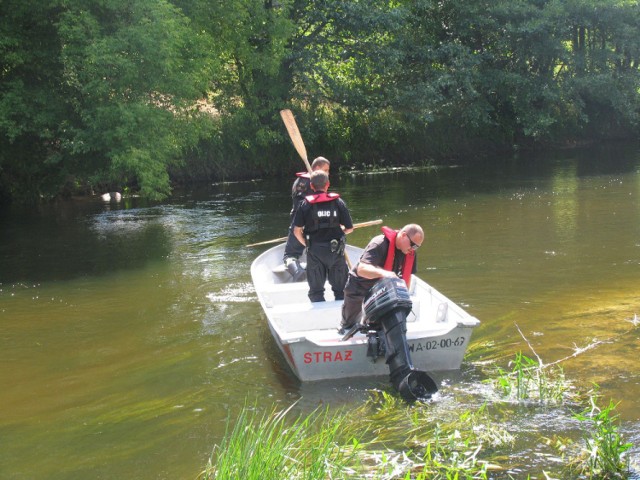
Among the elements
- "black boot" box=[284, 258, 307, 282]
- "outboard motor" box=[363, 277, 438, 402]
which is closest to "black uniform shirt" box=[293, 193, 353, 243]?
"outboard motor" box=[363, 277, 438, 402]

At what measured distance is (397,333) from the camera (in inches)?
244

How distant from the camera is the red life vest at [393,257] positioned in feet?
21.5

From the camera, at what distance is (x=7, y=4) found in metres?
15.7

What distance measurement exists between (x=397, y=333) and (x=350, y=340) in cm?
52

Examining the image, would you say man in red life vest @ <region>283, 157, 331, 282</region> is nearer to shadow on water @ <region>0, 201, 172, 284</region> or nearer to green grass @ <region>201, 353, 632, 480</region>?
green grass @ <region>201, 353, 632, 480</region>

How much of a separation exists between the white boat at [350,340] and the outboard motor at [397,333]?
11.7 inches

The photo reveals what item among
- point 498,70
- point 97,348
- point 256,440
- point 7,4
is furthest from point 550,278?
point 498,70

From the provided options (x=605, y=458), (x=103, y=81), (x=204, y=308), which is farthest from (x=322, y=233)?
(x=103, y=81)

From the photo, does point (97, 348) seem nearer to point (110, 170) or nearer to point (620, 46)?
point (110, 170)

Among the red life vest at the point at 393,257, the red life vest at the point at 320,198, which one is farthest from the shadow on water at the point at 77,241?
the red life vest at the point at 393,257

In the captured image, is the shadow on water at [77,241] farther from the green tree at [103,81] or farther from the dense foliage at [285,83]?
the green tree at [103,81]

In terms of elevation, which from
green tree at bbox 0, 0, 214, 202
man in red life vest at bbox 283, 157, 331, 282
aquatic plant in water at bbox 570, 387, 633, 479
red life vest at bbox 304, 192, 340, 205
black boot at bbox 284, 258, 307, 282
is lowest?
aquatic plant in water at bbox 570, 387, 633, 479

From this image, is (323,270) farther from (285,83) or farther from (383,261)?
(285,83)

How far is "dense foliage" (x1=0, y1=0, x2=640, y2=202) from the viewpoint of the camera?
15117 mm
